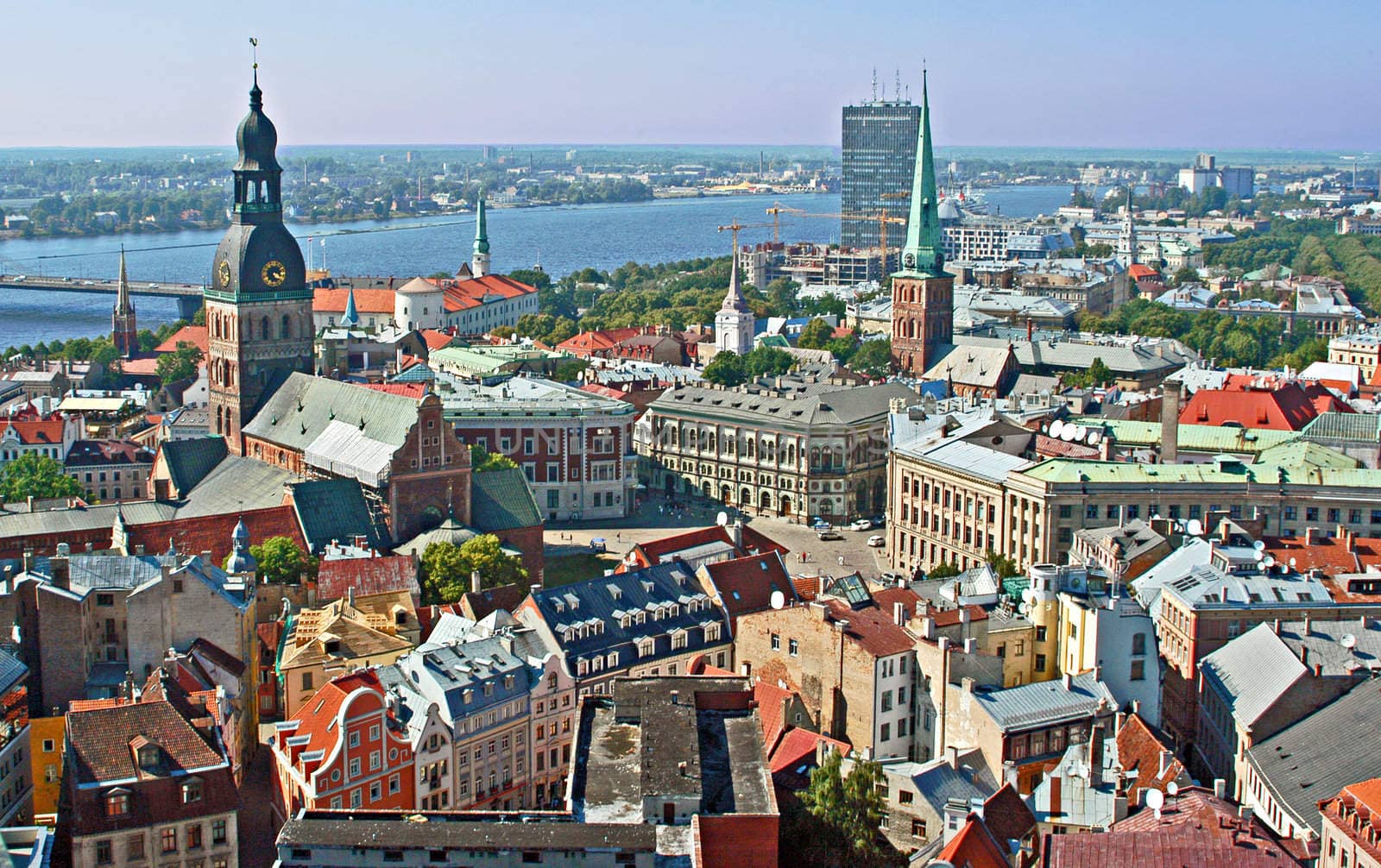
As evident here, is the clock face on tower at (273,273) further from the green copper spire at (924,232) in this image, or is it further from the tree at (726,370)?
the green copper spire at (924,232)

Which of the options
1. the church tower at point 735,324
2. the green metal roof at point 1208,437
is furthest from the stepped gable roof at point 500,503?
the church tower at point 735,324

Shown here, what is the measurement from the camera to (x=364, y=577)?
60625 mm

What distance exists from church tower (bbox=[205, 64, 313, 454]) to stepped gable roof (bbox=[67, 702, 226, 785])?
4248 centimetres

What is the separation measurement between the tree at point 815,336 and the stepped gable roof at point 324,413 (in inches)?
2531

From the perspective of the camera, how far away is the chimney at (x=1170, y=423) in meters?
79.9

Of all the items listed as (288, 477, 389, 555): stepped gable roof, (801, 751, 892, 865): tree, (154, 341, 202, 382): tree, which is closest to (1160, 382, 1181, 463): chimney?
(288, 477, 389, 555): stepped gable roof

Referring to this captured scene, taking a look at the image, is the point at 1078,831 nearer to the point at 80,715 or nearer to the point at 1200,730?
the point at 1200,730

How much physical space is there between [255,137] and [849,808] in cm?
5354

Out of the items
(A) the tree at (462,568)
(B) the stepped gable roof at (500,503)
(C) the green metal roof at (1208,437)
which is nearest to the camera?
(A) the tree at (462,568)

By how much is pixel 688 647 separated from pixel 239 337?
35.8 meters

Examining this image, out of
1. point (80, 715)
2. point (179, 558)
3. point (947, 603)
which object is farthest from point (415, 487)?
point (80, 715)

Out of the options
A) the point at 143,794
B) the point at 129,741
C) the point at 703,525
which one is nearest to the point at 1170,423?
the point at 703,525

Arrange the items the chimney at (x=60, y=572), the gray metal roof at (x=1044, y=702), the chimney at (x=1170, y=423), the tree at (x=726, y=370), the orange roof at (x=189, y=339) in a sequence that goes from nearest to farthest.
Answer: the gray metal roof at (x=1044, y=702)
the chimney at (x=60, y=572)
the chimney at (x=1170, y=423)
the tree at (x=726, y=370)
the orange roof at (x=189, y=339)

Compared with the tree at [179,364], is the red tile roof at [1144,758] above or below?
below
